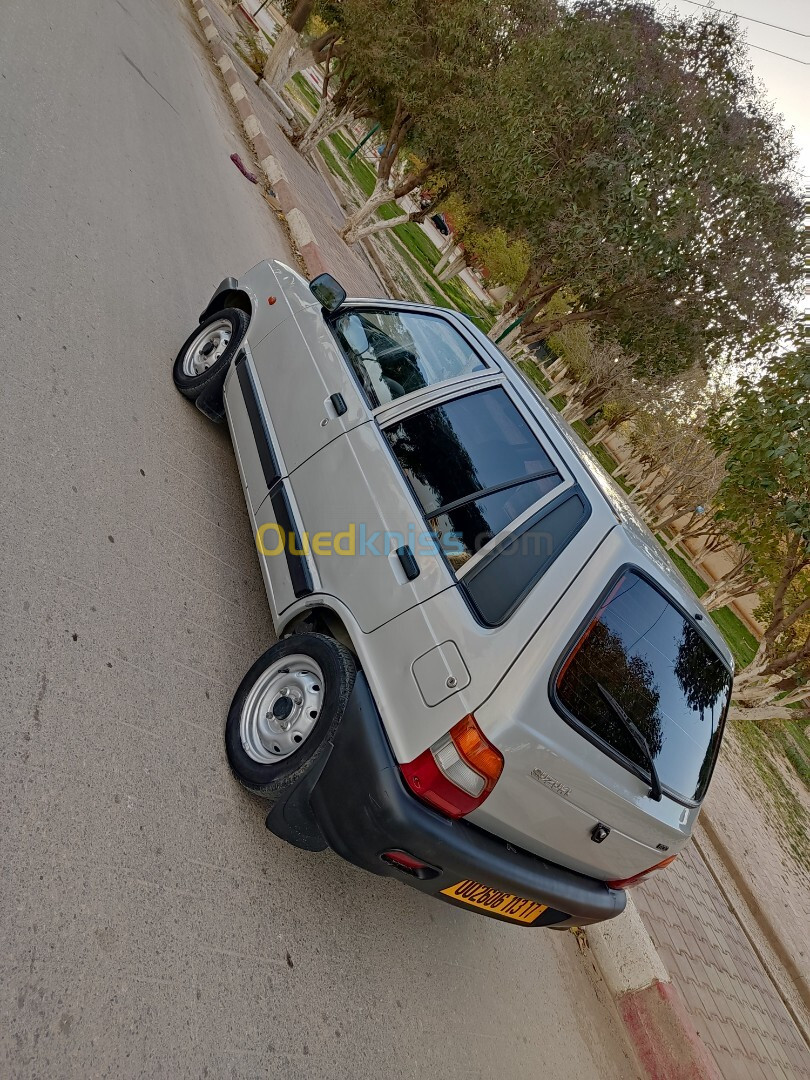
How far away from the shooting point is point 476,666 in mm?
2404

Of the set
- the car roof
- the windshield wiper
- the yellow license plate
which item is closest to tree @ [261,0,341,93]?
the car roof

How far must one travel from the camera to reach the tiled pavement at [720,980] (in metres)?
4.40

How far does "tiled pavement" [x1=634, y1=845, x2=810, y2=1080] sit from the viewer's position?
4.40 metres

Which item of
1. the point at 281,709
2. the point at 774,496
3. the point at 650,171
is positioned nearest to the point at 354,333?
the point at 281,709

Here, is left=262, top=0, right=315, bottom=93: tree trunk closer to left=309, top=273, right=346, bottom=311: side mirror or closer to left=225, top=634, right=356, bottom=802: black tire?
left=309, top=273, right=346, bottom=311: side mirror

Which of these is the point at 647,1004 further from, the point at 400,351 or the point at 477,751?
the point at 400,351

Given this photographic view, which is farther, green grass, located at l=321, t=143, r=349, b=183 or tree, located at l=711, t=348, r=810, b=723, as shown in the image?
green grass, located at l=321, t=143, r=349, b=183

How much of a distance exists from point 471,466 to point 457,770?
129 cm

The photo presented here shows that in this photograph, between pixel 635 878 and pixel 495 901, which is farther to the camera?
pixel 635 878

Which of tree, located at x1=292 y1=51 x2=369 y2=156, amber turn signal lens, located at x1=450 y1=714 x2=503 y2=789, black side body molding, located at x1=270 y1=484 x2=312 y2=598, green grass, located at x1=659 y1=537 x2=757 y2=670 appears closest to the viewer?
amber turn signal lens, located at x1=450 y1=714 x2=503 y2=789

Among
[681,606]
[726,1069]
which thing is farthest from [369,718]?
[726,1069]

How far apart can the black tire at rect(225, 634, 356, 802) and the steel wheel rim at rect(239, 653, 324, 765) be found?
0.03 meters

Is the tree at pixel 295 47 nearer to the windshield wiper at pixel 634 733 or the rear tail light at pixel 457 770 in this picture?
the windshield wiper at pixel 634 733

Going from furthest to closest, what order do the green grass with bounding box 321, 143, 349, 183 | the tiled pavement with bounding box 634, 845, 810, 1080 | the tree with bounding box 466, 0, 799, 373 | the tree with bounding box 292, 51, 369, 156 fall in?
the green grass with bounding box 321, 143, 349, 183
the tree with bounding box 292, 51, 369, 156
the tree with bounding box 466, 0, 799, 373
the tiled pavement with bounding box 634, 845, 810, 1080
